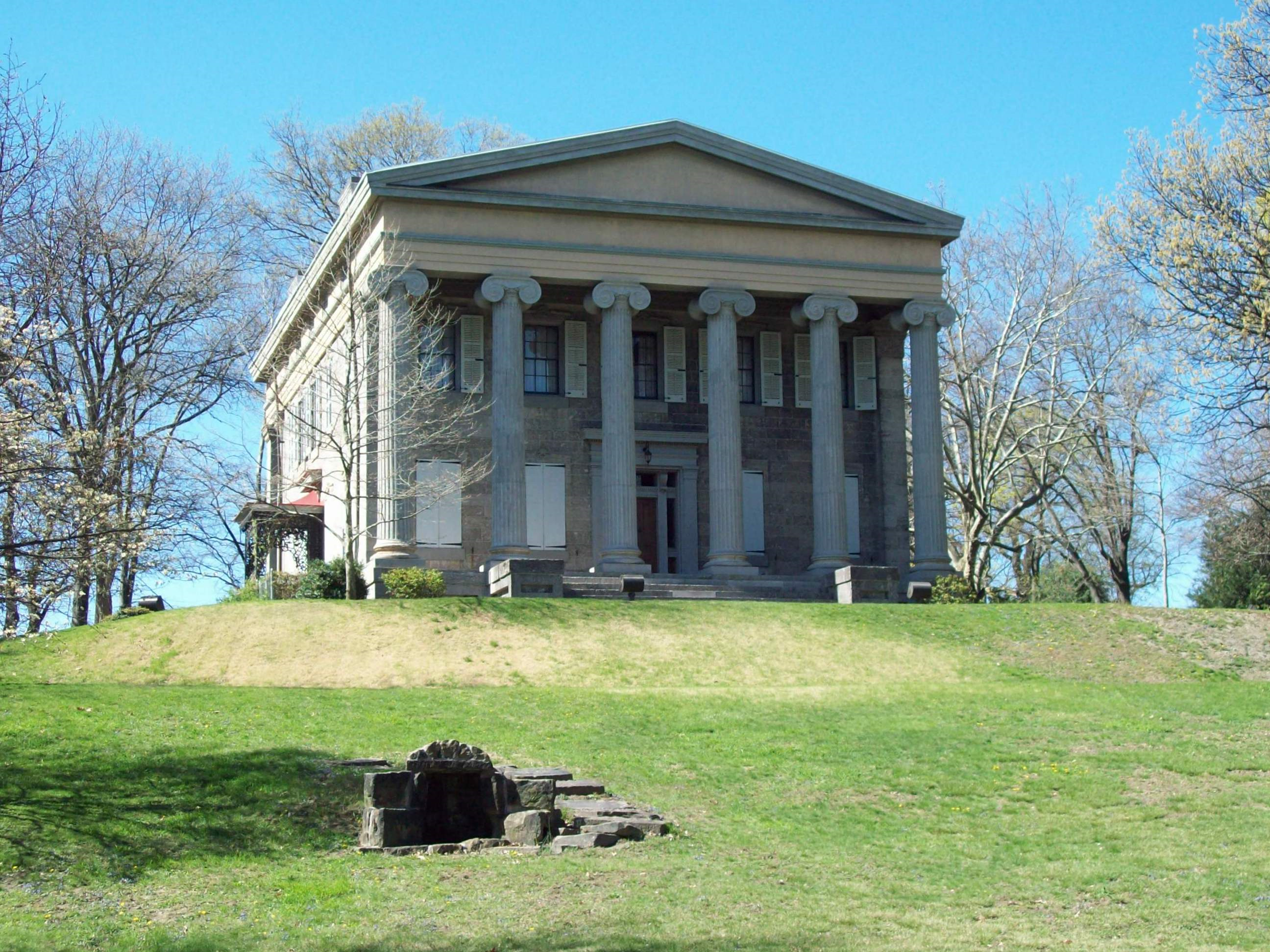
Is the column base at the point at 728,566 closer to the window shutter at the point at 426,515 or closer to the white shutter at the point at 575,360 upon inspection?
the white shutter at the point at 575,360

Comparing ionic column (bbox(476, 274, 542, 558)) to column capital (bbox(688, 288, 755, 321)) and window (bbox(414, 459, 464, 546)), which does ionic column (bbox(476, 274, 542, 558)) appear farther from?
column capital (bbox(688, 288, 755, 321))

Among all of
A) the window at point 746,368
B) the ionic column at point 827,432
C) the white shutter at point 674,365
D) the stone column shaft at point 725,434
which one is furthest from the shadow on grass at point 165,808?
the window at point 746,368

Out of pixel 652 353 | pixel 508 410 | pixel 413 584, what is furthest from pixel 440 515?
pixel 652 353

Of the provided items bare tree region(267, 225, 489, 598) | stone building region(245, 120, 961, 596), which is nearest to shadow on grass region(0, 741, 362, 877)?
bare tree region(267, 225, 489, 598)

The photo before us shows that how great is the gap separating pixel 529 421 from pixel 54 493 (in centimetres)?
2277

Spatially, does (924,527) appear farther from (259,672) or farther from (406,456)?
(259,672)

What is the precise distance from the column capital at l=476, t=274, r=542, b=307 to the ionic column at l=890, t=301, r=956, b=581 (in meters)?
9.66

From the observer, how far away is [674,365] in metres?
40.3

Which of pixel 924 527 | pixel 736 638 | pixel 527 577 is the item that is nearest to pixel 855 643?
pixel 736 638

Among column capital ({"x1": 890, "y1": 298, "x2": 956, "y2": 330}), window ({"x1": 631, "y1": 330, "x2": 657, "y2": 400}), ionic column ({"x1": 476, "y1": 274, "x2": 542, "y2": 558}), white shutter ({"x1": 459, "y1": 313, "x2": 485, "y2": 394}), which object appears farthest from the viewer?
window ({"x1": 631, "y1": 330, "x2": 657, "y2": 400})

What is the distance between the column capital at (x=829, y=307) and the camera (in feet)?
127

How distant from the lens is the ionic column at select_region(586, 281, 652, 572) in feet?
119

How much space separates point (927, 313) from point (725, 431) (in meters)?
6.32

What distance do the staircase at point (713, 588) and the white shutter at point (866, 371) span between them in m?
6.38
